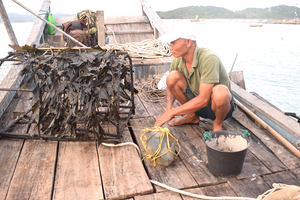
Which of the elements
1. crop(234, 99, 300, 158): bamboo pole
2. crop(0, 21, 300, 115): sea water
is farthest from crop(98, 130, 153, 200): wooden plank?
crop(0, 21, 300, 115): sea water

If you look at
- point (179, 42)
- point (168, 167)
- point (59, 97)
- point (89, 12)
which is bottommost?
point (168, 167)

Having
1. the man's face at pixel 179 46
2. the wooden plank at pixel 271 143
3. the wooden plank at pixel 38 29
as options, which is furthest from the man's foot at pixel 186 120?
the wooden plank at pixel 38 29

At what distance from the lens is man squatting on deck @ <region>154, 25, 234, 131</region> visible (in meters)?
2.06

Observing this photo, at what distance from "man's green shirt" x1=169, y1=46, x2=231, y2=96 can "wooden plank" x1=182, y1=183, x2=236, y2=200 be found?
2.84 feet

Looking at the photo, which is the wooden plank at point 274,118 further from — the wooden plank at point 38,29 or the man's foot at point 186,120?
the wooden plank at point 38,29

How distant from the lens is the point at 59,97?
6.63 feet

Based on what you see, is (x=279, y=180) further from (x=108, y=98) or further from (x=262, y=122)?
(x=108, y=98)

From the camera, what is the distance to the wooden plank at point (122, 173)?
163 centimetres

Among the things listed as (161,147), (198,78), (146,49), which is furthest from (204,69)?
(146,49)

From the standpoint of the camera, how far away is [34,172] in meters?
1.81

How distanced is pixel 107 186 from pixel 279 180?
4.25 ft

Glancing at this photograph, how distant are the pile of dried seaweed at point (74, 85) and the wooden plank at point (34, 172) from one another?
17 cm

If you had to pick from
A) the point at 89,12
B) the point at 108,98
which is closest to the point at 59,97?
the point at 108,98

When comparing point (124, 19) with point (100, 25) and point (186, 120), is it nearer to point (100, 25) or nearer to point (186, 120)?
point (100, 25)
